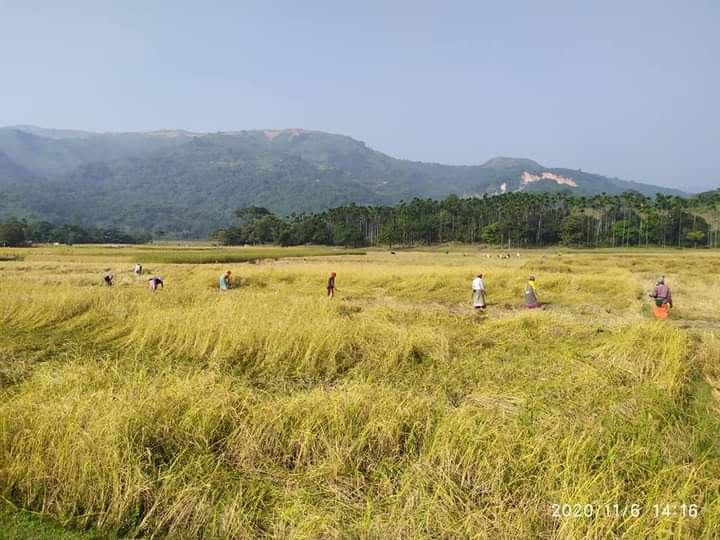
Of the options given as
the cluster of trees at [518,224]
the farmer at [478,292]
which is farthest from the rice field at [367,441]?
the cluster of trees at [518,224]

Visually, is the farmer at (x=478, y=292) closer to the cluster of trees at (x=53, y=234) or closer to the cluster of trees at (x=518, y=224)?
the cluster of trees at (x=518, y=224)

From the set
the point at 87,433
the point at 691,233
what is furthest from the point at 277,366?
the point at 691,233

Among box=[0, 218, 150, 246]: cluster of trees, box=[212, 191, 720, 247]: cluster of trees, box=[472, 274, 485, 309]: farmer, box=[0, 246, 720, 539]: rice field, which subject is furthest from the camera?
box=[0, 218, 150, 246]: cluster of trees

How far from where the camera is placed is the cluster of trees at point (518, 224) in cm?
10200

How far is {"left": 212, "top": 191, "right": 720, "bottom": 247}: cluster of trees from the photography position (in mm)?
102000

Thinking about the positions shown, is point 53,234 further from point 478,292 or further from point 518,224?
point 478,292

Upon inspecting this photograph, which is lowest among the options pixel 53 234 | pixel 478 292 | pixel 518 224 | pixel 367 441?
pixel 367 441

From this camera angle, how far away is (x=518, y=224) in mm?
102812

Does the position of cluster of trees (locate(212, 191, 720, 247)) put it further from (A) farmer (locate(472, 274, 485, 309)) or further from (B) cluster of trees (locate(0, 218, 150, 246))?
(A) farmer (locate(472, 274, 485, 309))

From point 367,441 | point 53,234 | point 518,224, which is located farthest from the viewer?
point 53,234

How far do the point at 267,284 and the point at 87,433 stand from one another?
20.8 meters

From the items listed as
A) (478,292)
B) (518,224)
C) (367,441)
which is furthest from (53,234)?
(367,441)

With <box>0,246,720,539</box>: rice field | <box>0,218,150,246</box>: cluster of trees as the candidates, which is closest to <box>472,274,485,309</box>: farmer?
<box>0,246,720,539</box>: rice field

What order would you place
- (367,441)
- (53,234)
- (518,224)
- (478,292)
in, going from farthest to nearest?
(53,234), (518,224), (478,292), (367,441)
